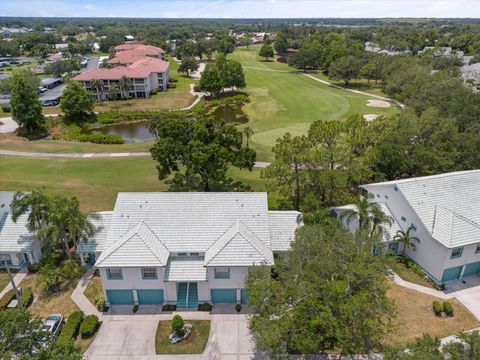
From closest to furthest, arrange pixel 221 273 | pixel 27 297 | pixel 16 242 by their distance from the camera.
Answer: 1. pixel 221 273
2. pixel 27 297
3. pixel 16 242

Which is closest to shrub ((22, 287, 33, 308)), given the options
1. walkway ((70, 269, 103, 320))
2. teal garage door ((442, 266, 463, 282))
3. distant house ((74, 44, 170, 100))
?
walkway ((70, 269, 103, 320))

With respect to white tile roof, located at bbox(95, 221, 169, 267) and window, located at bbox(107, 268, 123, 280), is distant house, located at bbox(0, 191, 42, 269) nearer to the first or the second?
white tile roof, located at bbox(95, 221, 169, 267)

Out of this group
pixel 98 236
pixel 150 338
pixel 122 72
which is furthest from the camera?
pixel 122 72

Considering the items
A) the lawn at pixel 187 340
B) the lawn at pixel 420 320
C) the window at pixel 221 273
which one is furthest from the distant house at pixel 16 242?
the lawn at pixel 420 320

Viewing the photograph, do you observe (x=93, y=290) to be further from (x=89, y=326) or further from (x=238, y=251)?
(x=238, y=251)

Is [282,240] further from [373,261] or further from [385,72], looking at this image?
[385,72]

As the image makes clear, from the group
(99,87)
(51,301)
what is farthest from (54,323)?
(99,87)
